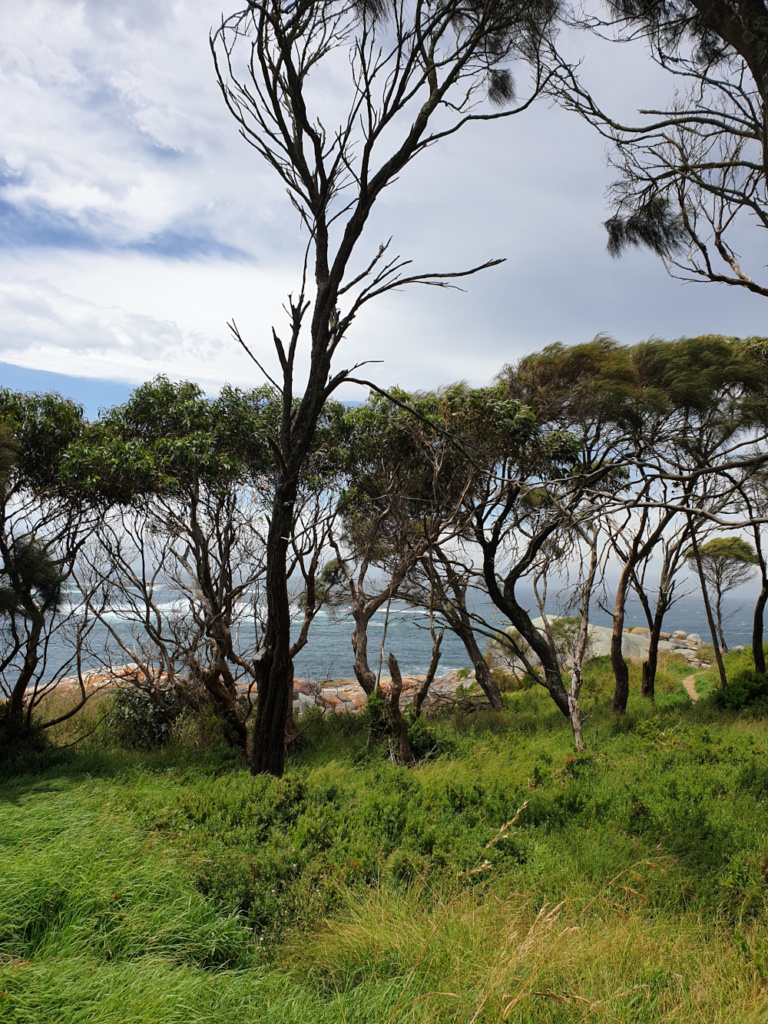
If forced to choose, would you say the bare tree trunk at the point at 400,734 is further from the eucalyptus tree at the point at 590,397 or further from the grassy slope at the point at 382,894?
the eucalyptus tree at the point at 590,397

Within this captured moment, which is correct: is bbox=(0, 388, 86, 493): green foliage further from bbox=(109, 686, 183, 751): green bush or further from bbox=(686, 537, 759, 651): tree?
bbox=(686, 537, 759, 651): tree

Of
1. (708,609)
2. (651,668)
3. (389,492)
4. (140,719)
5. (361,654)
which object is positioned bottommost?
(651,668)

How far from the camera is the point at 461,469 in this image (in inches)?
406

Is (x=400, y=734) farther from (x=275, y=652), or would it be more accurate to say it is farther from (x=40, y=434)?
(x=40, y=434)

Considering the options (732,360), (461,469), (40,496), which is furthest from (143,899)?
(732,360)

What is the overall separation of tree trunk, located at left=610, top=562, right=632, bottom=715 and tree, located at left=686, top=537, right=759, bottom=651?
7096mm

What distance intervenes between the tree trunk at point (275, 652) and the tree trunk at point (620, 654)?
7.12 metres

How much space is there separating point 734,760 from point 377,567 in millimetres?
6426

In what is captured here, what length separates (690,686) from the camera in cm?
1513

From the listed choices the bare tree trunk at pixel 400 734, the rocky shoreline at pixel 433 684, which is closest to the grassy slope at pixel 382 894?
the bare tree trunk at pixel 400 734

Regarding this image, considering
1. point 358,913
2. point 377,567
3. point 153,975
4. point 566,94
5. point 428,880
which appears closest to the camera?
point 153,975

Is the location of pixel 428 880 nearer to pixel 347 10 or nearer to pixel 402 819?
pixel 402 819

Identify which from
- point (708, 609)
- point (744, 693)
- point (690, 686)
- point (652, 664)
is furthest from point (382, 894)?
point (690, 686)

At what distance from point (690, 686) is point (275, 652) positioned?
13739 mm
